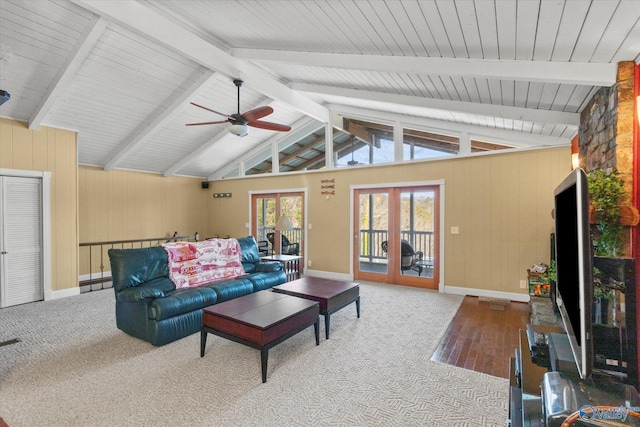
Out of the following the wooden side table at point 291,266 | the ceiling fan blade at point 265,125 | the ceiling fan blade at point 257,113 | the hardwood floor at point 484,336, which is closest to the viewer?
the hardwood floor at point 484,336

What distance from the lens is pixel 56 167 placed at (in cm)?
504

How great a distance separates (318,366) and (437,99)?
365cm

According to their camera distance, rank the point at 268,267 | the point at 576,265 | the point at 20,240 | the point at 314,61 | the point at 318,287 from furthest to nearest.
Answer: the point at 268,267 < the point at 20,240 < the point at 318,287 < the point at 314,61 < the point at 576,265

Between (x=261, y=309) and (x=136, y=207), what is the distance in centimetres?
601

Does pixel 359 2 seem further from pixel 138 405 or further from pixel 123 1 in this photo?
pixel 138 405

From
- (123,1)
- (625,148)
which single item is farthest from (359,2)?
(123,1)

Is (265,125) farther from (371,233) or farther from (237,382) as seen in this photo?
(237,382)

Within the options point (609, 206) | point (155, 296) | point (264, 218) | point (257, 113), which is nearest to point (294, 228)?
point (264, 218)

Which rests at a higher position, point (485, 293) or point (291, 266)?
point (291, 266)

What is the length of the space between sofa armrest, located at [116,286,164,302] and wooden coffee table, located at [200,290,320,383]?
80cm

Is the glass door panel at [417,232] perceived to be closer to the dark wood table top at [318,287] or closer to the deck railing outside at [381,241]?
the deck railing outside at [381,241]

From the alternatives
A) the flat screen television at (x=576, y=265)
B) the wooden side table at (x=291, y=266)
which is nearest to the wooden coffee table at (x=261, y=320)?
the flat screen television at (x=576, y=265)

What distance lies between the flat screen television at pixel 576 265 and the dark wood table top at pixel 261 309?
6.70 feet

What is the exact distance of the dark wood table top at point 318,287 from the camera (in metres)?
3.61
